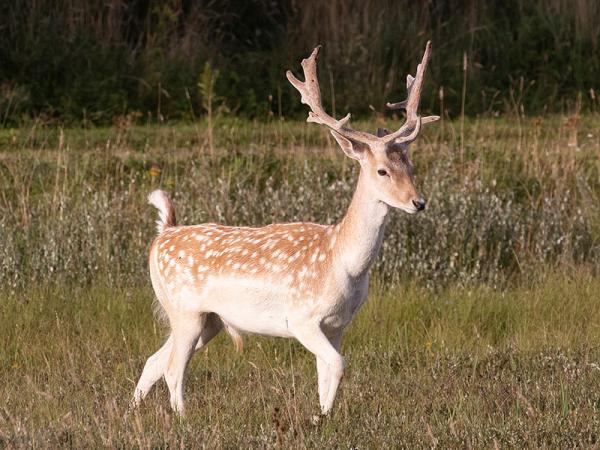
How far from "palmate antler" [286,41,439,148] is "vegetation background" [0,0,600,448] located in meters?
1.26

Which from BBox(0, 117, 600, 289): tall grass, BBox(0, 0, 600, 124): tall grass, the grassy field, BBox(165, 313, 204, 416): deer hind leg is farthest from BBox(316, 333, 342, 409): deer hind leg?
BBox(0, 0, 600, 124): tall grass

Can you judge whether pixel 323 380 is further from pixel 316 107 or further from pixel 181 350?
pixel 316 107

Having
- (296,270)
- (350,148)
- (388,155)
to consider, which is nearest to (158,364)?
(296,270)

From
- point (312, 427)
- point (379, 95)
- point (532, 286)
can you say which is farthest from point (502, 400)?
point (379, 95)

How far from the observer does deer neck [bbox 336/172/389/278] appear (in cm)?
691

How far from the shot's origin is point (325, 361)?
22.1 ft

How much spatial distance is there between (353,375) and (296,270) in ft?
3.57

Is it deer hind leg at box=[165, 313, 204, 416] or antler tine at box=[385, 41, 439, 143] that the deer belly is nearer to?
deer hind leg at box=[165, 313, 204, 416]

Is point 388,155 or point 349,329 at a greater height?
point 388,155

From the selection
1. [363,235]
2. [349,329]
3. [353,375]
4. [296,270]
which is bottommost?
[349,329]

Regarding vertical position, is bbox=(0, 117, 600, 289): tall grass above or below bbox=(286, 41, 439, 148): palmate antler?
below

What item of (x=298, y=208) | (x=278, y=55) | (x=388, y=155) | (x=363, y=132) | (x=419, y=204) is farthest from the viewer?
(x=278, y=55)

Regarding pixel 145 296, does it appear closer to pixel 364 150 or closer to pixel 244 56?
pixel 364 150

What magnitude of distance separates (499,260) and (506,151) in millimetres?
2471
